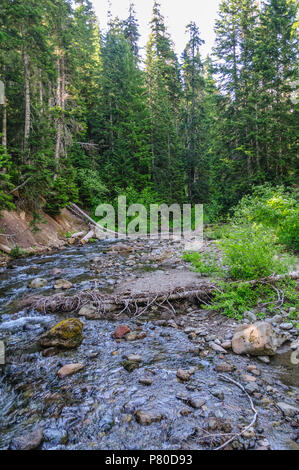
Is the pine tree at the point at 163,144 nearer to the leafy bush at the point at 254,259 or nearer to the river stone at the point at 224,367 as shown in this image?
the leafy bush at the point at 254,259

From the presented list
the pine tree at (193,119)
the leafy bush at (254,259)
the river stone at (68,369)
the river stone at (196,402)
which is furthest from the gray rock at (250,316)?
the pine tree at (193,119)

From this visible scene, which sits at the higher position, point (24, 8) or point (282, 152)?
point (24, 8)

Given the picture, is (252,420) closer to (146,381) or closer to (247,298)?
(146,381)

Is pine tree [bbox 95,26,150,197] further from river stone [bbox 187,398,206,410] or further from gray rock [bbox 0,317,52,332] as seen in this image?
river stone [bbox 187,398,206,410]

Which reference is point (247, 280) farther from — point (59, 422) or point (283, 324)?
point (59, 422)

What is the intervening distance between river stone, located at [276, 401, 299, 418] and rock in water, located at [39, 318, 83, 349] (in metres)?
2.87

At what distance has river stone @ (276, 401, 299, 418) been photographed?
240cm

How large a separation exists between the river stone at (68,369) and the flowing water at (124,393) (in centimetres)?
7

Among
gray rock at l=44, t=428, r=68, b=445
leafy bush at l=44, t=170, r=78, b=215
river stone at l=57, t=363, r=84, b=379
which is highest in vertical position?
leafy bush at l=44, t=170, r=78, b=215

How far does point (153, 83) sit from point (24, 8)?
52.3 ft

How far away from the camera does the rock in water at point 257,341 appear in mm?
3336

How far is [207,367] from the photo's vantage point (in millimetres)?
3223

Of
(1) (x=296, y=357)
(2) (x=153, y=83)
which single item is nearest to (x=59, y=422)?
(1) (x=296, y=357)

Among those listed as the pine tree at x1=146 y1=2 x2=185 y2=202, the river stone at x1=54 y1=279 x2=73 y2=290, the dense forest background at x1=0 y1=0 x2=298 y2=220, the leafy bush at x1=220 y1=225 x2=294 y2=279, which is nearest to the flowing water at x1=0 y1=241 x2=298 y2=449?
the leafy bush at x1=220 y1=225 x2=294 y2=279
